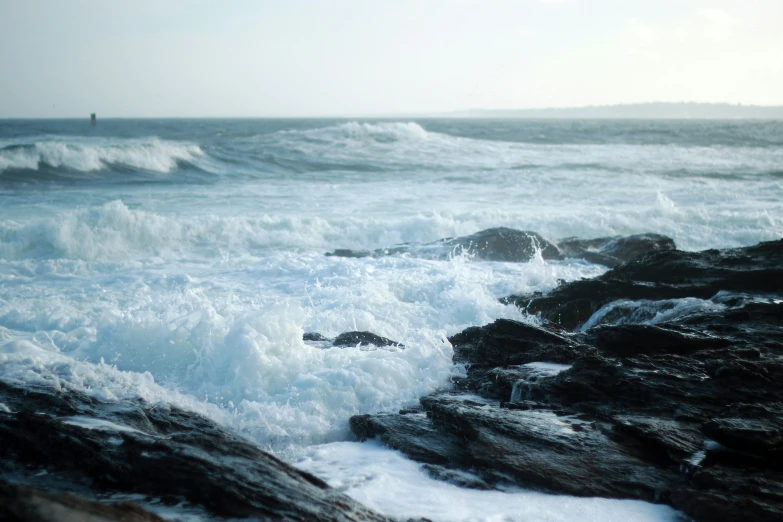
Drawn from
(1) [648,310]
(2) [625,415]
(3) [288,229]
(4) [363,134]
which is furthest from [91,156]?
(2) [625,415]

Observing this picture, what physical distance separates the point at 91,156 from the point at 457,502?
24588 mm

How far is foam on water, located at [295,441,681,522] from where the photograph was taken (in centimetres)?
327

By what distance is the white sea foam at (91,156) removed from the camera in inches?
887

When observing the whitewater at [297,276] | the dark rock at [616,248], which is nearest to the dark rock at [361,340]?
the whitewater at [297,276]

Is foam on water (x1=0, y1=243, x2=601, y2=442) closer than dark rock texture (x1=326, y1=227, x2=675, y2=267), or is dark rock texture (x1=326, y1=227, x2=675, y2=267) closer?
foam on water (x1=0, y1=243, x2=601, y2=442)

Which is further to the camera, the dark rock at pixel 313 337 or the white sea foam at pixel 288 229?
the white sea foam at pixel 288 229

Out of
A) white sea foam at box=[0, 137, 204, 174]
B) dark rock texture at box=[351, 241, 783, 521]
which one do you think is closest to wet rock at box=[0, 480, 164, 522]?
dark rock texture at box=[351, 241, 783, 521]

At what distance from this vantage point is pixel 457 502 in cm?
338

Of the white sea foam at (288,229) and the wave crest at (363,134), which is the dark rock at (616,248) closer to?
the white sea foam at (288,229)

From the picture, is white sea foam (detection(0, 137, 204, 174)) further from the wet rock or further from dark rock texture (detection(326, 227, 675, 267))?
the wet rock

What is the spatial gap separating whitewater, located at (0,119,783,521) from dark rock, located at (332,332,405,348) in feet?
0.46

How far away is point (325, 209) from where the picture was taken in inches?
661

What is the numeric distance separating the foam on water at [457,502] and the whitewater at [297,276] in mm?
12

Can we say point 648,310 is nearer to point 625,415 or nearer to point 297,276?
point 625,415
